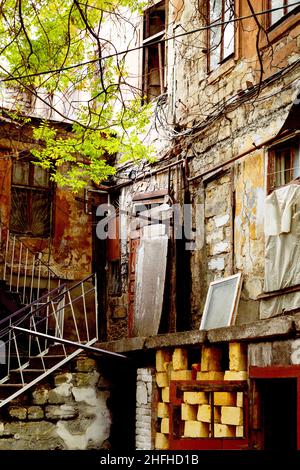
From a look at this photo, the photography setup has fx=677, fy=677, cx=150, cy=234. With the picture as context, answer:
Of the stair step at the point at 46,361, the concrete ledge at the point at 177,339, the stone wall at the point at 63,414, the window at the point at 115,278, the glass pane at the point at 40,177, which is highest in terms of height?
the glass pane at the point at 40,177

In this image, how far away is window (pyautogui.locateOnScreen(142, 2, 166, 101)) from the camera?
13.1m

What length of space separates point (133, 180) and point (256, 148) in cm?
439

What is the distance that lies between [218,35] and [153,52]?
2.72 m

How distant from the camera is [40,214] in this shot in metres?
13.5

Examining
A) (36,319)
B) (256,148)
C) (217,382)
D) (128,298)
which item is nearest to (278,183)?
(256,148)

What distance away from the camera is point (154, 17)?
13367mm

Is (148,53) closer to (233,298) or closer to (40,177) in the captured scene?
(40,177)

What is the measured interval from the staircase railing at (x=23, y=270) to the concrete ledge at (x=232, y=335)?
4.03 m

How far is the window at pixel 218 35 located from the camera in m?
10.4

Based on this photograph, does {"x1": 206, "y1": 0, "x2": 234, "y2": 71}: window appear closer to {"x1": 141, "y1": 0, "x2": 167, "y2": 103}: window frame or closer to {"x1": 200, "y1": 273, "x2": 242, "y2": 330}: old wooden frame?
{"x1": 141, "y1": 0, "x2": 167, "y2": 103}: window frame

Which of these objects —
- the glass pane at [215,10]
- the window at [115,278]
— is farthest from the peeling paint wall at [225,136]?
the window at [115,278]

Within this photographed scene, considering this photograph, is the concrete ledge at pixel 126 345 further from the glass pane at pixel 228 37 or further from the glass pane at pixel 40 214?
the glass pane at pixel 228 37

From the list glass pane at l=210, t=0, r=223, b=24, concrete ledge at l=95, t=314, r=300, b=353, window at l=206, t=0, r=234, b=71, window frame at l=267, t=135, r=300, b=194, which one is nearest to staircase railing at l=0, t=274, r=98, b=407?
concrete ledge at l=95, t=314, r=300, b=353

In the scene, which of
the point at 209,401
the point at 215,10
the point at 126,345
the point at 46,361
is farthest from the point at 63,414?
the point at 215,10
